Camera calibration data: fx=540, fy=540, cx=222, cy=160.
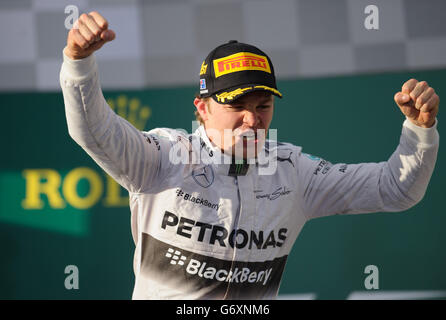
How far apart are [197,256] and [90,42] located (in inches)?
27.2

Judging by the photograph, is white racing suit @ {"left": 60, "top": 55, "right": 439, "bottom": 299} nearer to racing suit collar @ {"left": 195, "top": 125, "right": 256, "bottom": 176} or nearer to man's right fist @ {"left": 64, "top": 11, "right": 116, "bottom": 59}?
racing suit collar @ {"left": 195, "top": 125, "right": 256, "bottom": 176}

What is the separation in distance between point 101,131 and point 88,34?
0.24 metres

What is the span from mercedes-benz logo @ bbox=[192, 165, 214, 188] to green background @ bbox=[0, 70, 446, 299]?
158 centimetres

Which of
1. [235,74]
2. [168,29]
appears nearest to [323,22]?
[168,29]

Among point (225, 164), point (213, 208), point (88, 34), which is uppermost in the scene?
point (88, 34)

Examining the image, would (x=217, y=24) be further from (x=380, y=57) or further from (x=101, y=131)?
(x=101, y=131)

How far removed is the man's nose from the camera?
1.61 m

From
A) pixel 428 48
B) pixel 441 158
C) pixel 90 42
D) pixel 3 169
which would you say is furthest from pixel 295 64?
pixel 90 42

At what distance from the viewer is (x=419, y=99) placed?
1.54m

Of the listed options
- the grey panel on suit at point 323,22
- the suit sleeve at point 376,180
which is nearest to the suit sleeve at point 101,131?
the suit sleeve at point 376,180

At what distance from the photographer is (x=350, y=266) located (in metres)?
3.09

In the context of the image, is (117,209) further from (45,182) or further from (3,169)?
(3,169)

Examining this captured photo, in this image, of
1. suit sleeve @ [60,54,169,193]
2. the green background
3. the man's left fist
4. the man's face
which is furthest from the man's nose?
the green background

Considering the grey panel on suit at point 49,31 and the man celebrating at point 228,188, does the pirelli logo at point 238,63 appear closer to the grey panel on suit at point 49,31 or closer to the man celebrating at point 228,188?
the man celebrating at point 228,188
